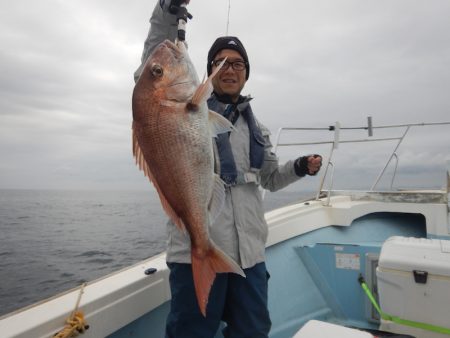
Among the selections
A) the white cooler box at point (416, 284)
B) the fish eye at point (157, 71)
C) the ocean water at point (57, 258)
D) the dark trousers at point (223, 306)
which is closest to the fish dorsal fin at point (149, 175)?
the fish eye at point (157, 71)

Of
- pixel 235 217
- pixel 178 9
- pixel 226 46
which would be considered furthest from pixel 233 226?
pixel 178 9

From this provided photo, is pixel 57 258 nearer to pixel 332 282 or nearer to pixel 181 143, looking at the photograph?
pixel 332 282

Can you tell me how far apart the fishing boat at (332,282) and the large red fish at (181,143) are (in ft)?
2.18

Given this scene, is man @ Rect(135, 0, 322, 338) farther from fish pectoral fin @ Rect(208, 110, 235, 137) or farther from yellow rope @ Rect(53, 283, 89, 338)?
yellow rope @ Rect(53, 283, 89, 338)

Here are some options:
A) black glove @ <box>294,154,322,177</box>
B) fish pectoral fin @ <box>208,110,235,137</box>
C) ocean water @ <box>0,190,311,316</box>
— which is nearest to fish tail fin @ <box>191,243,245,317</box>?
fish pectoral fin @ <box>208,110,235,137</box>

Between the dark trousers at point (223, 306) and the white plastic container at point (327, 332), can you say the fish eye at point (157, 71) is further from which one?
the white plastic container at point (327, 332)

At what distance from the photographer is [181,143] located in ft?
5.06

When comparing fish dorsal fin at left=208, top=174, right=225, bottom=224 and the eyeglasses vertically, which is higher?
the eyeglasses

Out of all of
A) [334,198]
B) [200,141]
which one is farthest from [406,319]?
[334,198]

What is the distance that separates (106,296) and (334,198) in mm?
4589

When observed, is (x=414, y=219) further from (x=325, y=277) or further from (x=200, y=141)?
(x=200, y=141)

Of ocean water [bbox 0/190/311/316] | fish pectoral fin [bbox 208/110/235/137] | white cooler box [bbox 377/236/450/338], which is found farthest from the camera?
ocean water [bbox 0/190/311/316]

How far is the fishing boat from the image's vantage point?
1987mm

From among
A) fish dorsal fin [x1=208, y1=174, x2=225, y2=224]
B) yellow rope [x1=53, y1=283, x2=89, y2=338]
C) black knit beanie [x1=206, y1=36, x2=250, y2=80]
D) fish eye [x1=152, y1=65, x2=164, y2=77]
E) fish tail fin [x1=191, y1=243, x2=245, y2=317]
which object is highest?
black knit beanie [x1=206, y1=36, x2=250, y2=80]
